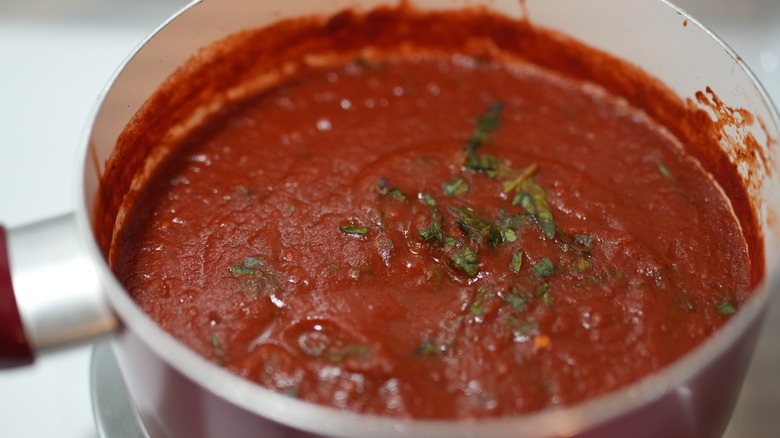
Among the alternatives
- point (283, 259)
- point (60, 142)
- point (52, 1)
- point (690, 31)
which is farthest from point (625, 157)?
point (52, 1)

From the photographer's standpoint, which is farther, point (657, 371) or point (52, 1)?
point (52, 1)

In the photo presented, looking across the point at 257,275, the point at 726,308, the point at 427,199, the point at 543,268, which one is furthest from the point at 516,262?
the point at 257,275

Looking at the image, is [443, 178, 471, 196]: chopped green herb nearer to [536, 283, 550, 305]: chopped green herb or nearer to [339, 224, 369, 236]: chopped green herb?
[339, 224, 369, 236]: chopped green herb

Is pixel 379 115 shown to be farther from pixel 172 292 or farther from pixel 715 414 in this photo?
pixel 715 414

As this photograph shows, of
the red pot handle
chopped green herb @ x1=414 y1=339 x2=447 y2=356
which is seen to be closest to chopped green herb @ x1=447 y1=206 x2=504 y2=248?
chopped green herb @ x1=414 y1=339 x2=447 y2=356

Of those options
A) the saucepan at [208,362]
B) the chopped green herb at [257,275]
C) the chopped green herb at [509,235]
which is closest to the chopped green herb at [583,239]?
the chopped green herb at [509,235]

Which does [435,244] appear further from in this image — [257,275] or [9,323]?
[9,323]
